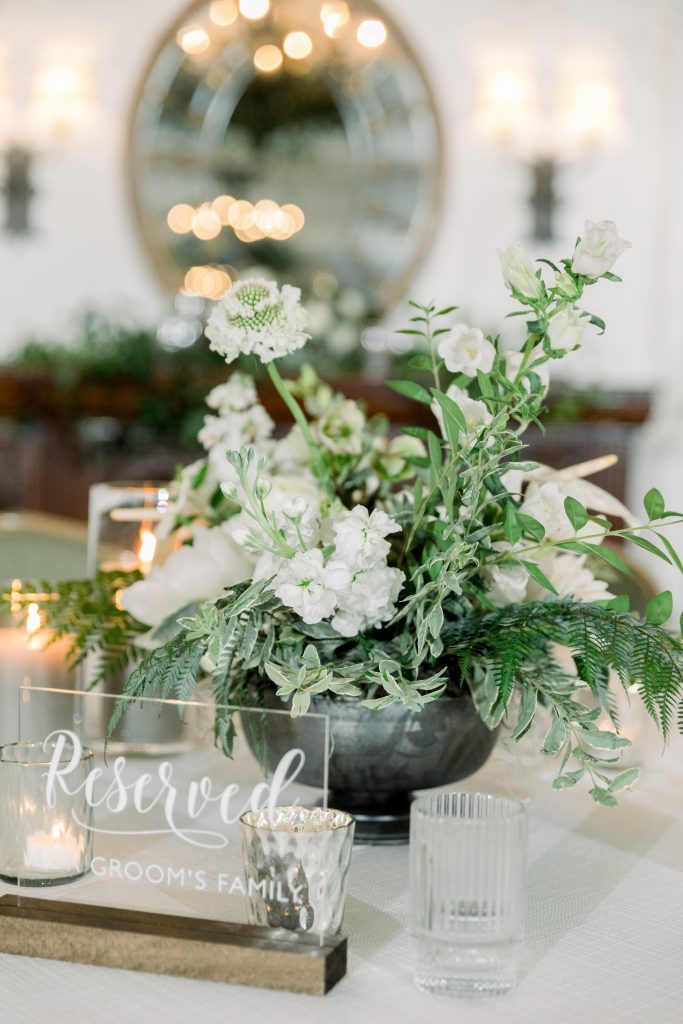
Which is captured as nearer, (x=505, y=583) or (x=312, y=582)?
(x=312, y=582)

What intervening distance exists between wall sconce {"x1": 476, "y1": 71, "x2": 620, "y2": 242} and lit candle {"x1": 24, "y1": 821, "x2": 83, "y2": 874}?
14.3 feet

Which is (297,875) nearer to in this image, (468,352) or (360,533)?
(360,533)

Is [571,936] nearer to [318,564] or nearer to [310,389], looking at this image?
[318,564]

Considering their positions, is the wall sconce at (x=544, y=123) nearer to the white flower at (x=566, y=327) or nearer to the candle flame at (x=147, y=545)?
the candle flame at (x=147, y=545)

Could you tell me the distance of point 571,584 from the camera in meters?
0.97

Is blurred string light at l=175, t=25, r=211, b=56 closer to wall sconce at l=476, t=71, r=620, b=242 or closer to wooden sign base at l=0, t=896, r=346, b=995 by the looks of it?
wall sconce at l=476, t=71, r=620, b=242

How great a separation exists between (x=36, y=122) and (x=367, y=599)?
448 centimetres

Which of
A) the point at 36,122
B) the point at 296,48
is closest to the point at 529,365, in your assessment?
the point at 296,48

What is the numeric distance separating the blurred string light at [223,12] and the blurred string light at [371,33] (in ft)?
1.63

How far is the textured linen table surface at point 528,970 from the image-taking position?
679 mm

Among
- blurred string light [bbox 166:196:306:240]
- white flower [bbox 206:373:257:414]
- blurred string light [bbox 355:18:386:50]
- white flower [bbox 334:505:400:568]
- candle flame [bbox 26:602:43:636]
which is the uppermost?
blurred string light [bbox 355:18:386:50]

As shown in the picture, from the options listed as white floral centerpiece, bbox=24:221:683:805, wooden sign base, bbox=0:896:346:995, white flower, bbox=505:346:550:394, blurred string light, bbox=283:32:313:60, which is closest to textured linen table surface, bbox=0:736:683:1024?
wooden sign base, bbox=0:896:346:995

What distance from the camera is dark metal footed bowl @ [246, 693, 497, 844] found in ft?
2.93

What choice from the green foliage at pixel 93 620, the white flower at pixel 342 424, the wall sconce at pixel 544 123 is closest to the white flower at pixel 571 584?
the white flower at pixel 342 424
